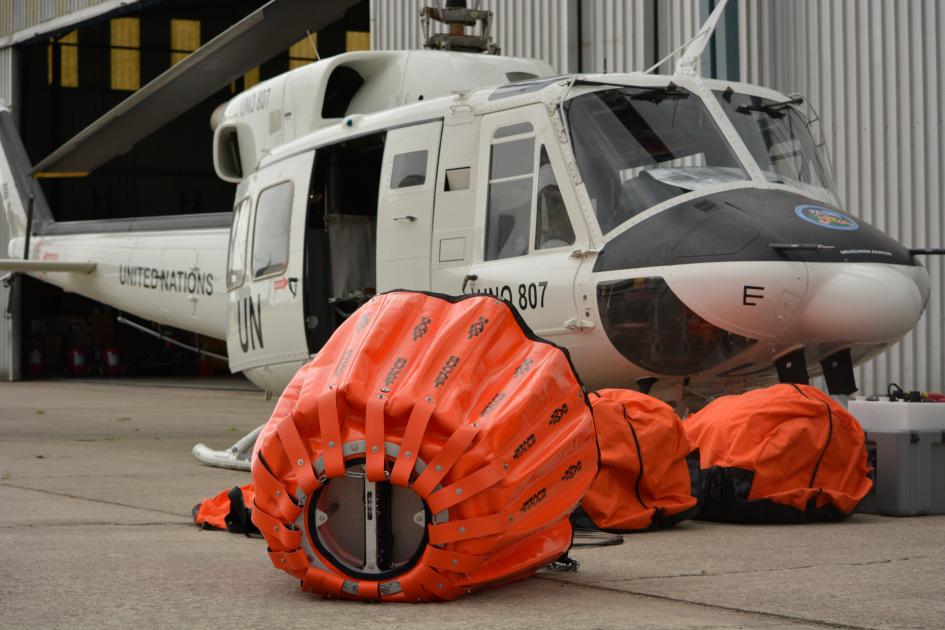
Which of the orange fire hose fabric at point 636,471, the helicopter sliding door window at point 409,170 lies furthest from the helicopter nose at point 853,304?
the helicopter sliding door window at point 409,170

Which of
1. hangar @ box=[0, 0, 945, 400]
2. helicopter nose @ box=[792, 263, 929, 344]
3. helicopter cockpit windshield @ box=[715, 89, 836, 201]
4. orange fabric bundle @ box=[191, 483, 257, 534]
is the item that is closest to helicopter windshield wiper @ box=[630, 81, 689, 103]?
helicopter cockpit windshield @ box=[715, 89, 836, 201]

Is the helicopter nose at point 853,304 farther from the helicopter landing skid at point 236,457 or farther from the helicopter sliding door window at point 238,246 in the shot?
the helicopter sliding door window at point 238,246

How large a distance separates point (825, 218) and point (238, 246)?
4456 millimetres

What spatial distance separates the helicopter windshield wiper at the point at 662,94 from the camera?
704cm

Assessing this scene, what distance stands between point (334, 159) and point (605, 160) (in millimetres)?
2436

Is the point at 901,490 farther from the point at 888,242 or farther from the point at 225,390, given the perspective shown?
the point at 225,390

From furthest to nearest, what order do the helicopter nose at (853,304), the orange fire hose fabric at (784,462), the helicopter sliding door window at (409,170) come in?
the helicopter sliding door window at (409,170) < the helicopter nose at (853,304) < the orange fire hose fabric at (784,462)

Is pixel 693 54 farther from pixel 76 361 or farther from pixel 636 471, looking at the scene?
pixel 76 361

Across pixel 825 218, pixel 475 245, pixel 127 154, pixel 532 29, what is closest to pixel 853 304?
pixel 825 218

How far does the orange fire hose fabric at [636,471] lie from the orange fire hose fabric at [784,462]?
246mm

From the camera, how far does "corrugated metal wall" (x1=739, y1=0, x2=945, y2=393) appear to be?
38.1 ft

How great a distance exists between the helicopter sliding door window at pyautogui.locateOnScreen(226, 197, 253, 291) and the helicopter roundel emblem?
13.6ft

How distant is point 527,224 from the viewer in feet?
23.0

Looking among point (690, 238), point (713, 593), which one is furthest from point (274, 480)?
point (690, 238)
